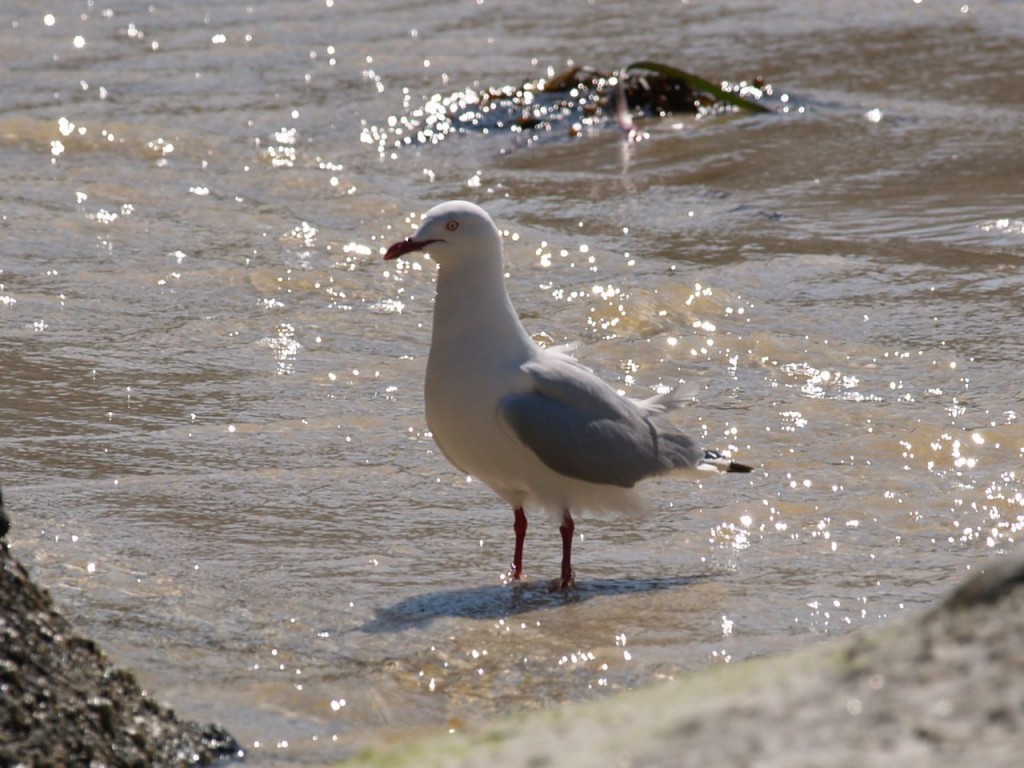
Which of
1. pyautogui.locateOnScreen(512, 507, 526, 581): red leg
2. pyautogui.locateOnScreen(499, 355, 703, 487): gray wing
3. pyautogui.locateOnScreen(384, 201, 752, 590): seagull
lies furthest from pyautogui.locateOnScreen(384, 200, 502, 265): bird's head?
pyautogui.locateOnScreen(512, 507, 526, 581): red leg

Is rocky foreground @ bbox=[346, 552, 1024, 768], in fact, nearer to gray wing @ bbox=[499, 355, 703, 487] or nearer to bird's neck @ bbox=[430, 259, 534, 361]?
gray wing @ bbox=[499, 355, 703, 487]

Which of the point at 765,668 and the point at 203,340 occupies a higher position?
the point at 765,668

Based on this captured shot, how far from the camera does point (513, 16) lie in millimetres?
15273

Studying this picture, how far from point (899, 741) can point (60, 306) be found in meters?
6.44

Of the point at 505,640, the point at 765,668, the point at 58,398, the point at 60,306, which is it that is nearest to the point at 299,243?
the point at 60,306

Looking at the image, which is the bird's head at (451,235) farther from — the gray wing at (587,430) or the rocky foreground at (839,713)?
the rocky foreground at (839,713)

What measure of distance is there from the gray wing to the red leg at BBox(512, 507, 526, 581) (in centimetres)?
23

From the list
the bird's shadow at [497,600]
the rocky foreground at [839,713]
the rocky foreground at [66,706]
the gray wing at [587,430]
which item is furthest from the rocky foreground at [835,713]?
the gray wing at [587,430]

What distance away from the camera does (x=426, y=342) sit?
737 cm

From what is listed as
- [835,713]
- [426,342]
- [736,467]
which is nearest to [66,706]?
[835,713]

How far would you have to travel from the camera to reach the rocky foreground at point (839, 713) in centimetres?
169

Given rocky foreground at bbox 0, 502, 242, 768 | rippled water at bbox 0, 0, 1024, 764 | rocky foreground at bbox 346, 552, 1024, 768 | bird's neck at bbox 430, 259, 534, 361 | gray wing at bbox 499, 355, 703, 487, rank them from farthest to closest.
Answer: bird's neck at bbox 430, 259, 534, 361, gray wing at bbox 499, 355, 703, 487, rippled water at bbox 0, 0, 1024, 764, rocky foreground at bbox 0, 502, 242, 768, rocky foreground at bbox 346, 552, 1024, 768

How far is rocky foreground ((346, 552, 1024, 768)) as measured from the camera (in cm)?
169

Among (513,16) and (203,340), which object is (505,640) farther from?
(513,16)
